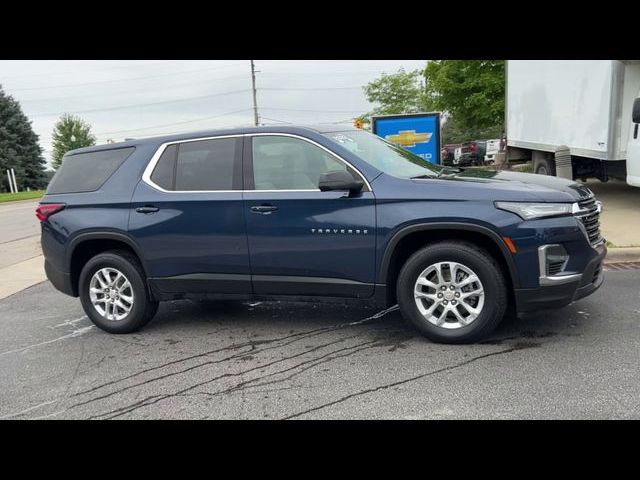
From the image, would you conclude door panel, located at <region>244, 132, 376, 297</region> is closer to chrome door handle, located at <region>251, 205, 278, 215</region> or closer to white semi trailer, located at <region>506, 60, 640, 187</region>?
chrome door handle, located at <region>251, 205, 278, 215</region>

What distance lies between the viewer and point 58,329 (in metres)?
5.74

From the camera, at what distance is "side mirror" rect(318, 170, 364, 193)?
429 cm

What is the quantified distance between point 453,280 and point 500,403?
45.2 inches

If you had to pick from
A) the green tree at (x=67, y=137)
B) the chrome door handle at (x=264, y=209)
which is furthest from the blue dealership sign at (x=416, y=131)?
the green tree at (x=67, y=137)

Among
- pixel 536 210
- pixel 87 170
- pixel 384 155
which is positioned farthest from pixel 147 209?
pixel 536 210

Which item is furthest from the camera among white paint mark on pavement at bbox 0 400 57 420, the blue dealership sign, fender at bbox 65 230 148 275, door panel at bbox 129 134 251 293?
the blue dealership sign

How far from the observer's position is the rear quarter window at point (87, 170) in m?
5.36

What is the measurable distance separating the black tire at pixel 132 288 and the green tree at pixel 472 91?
23.2m

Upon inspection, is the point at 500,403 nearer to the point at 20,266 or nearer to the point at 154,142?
the point at 154,142

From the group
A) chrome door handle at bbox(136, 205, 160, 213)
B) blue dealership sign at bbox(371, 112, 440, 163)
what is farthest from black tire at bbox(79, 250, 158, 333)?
blue dealership sign at bbox(371, 112, 440, 163)

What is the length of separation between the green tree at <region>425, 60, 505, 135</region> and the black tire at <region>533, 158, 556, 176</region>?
43.1ft

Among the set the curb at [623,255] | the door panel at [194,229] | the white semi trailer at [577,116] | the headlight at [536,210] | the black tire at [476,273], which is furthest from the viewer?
the white semi trailer at [577,116]

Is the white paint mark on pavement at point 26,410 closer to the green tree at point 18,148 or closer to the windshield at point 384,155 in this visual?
the windshield at point 384,155
